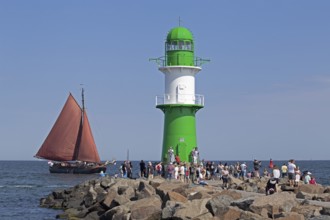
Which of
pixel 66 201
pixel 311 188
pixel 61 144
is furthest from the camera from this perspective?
pixel 61 144

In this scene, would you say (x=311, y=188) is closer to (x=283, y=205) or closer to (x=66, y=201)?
(x=283, y=205)

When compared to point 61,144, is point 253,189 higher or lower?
lower

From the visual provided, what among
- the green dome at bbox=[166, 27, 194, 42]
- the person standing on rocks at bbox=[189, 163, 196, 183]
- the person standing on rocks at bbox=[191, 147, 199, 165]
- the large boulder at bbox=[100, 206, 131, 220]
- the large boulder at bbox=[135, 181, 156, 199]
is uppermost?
the green dome at bbox=[166, 27, 194, 42]

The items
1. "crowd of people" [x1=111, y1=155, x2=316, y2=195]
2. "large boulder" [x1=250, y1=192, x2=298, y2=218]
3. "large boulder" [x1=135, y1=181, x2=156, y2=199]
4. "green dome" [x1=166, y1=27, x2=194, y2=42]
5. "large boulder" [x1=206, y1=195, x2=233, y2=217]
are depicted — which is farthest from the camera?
"green dome" [x1=166, y1=27, x2=194, y2=42]

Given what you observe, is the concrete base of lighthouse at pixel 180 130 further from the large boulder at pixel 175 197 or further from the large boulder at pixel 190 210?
the large boulder at pixel 190 210

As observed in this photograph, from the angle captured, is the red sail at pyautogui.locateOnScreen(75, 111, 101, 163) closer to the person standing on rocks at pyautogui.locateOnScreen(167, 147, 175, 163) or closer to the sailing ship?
the sailing ship

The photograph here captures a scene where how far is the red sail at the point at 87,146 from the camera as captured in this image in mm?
67750

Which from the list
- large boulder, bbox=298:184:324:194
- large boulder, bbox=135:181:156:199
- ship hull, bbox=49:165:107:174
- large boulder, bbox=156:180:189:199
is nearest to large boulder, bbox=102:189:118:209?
large boulder, bbox=135:181:156:199

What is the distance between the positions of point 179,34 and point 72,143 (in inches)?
1468

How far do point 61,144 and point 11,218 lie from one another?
41.2 metres

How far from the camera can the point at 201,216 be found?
16.4 meters

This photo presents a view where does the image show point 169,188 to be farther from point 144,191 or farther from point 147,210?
point 147,210

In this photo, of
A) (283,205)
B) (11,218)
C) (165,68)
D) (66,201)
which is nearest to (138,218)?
(283,205)

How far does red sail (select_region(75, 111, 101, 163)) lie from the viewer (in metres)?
67.8
